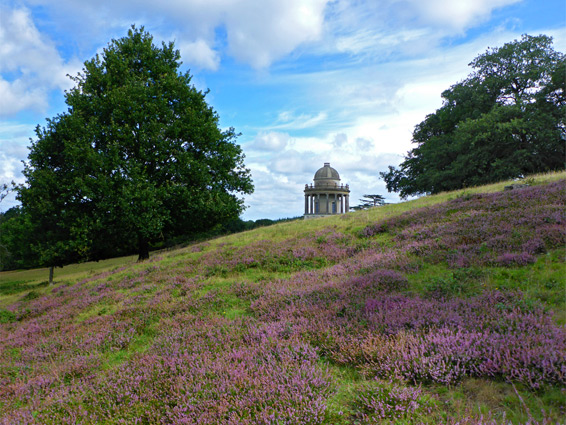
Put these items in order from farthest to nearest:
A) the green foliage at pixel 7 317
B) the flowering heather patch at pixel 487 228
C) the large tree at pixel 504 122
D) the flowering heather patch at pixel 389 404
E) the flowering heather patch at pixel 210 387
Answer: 1. the large tree at pixel 504 122
2. the green foliage at pixel 7 317
3. the flowering heather patch at pixel 487 228
4. the flowering heather patch at pixel 210 387
5. the flowering heather patch at pixel 389 404

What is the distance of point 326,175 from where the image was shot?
78688 mm

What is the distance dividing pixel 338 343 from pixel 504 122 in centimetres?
3722

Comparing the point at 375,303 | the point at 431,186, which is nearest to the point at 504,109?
the point at 431,186

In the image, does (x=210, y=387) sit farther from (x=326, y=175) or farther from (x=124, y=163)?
(x=326, y=175)

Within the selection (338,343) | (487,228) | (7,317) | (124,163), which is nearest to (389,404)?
(338,343)

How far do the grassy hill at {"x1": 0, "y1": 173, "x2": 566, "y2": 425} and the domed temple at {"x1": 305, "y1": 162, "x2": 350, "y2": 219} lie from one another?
65.3 meters

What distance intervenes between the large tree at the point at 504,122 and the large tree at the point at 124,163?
78.4 ft

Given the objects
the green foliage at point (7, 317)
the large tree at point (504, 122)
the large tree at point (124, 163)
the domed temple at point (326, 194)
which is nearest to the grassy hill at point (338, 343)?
the green foliage at point (7, 317)

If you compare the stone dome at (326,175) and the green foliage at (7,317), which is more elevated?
the stone dome at (326,175)

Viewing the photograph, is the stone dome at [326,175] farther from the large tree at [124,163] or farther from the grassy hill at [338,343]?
the grassy hill at [338,343]

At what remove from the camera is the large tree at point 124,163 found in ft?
80.1

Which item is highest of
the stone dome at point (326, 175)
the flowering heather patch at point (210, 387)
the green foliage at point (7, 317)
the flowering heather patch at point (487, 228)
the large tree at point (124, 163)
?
the stone dome at point (326, 175)

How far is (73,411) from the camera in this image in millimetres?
5074

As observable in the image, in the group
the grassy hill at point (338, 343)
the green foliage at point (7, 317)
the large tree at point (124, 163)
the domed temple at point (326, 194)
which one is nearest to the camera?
the grassy hill at point (338, 343)
